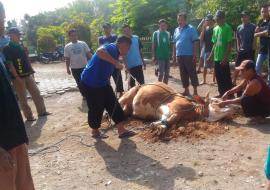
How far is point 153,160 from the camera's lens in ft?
17.1

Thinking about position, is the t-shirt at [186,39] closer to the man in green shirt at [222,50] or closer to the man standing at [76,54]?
the man in green shirt at [222,50]

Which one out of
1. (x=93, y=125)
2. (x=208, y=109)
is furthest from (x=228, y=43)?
(x=93, y=125)

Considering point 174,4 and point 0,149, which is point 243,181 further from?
point 174,4

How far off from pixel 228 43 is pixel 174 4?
1151 centimetres

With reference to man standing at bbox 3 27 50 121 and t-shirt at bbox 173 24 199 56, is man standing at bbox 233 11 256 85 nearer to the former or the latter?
t-shirt at bbox 173 24 199 56

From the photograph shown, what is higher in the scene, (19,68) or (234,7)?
(234,7)

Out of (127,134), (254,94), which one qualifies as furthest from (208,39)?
(127,134)

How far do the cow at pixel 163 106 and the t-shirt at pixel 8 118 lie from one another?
3.41 metres

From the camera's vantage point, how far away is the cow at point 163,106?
6.32 meters

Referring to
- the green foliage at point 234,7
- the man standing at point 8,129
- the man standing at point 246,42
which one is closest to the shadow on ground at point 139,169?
the man standing at point 8,129

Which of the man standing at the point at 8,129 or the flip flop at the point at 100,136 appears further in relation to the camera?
the flip flop at the point at 100,136

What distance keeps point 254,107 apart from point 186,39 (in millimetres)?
2726

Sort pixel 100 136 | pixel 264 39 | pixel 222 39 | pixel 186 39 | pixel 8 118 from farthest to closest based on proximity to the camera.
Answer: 1. pixel 186 39
2. pixel 264 39
3. pixel 222 39
4. pixel 100 136
5. pixel 8 118

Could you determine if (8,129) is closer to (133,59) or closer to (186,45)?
(133,59)
